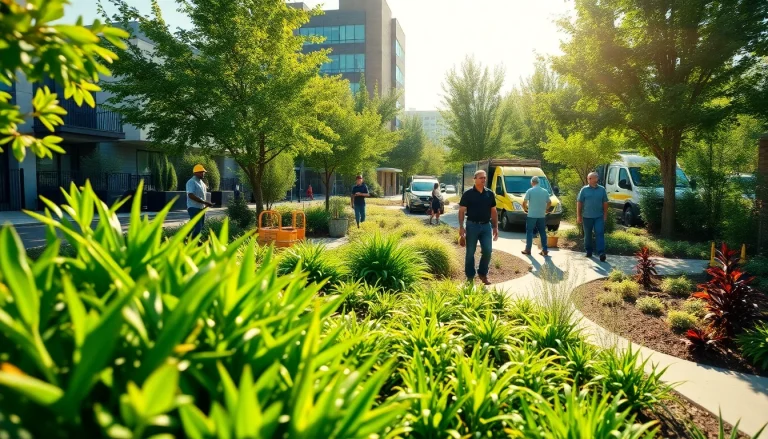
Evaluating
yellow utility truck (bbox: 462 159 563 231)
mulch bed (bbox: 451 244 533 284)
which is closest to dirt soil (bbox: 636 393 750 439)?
mulch bed (bbox: 451 244 533 284)

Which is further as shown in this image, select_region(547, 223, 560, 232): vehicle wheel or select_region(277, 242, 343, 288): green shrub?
select_region(547, 223, 560, 232): vehicle wheel

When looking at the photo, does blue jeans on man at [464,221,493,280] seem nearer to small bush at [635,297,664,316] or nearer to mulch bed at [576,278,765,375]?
mulch bed at [576,278,765,375]

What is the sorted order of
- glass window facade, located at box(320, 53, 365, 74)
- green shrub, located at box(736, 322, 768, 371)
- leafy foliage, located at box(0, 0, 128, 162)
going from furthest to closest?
glass window facade, located at box(320, 53, 365, 74)
green shrub, located at box(736, 322, 768, 371)
leafy foliage, located at box(0, 0, 128, 162)

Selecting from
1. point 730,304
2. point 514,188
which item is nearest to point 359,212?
point 514,188

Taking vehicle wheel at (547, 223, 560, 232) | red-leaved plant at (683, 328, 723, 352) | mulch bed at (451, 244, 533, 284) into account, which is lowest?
mulch bed at (451, 244, 533, 284)

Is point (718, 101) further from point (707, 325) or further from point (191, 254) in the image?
point (191, 254)

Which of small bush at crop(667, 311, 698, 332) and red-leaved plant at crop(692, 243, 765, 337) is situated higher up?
red-leaved plant at crop(692, 243, 765, 337)

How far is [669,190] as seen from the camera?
1488cm

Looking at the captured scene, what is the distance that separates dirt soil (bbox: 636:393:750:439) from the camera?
3.53 meters

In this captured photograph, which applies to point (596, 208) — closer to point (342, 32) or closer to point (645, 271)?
point (645, 271)

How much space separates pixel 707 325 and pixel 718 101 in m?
13.0

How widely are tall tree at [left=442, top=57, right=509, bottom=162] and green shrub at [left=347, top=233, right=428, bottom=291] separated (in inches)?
1000

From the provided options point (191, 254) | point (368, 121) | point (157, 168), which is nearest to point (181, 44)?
point (368, 121)

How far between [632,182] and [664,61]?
602 centimetres
